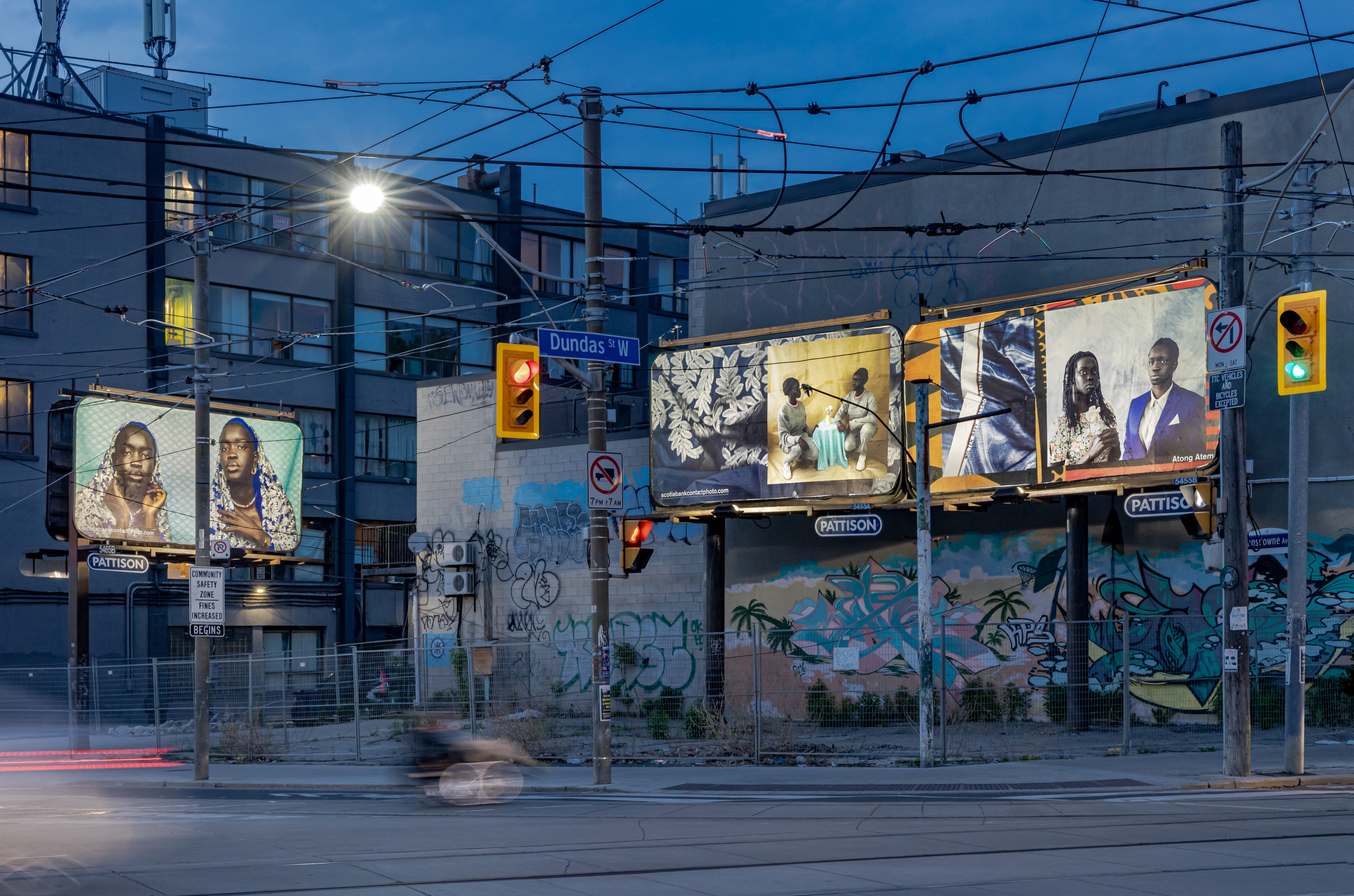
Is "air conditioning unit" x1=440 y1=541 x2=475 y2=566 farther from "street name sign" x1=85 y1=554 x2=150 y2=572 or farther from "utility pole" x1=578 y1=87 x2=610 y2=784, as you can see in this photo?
"utility pole" x1=578 y1=87 x2=610 y2=784

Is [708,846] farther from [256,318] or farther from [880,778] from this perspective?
[256,318]

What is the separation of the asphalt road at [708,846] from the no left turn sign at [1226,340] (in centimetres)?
571

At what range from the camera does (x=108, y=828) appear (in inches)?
602

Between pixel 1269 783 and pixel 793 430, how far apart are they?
1269 centimetres

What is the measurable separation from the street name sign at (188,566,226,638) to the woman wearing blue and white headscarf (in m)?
16.0

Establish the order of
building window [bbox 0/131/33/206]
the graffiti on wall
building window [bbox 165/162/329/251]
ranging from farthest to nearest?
building window [bbox 165/162/329/251]
building window [bbox 0/131/33/206]
the graffiti on wall

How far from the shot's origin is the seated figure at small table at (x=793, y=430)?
28.6 metres

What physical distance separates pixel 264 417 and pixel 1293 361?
31.4 meters

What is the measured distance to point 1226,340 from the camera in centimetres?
1894

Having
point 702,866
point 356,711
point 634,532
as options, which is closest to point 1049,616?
point 634,532

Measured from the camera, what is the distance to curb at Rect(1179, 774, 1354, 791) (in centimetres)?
1831

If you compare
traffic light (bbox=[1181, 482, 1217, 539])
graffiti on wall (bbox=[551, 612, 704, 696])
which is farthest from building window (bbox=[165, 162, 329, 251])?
traffic light (bbox=[1181, 482, 1217, 539])

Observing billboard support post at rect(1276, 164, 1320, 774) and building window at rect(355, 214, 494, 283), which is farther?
building window at rect(355, 214, 494, 283)

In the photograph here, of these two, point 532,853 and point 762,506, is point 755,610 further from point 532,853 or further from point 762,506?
point 532,853
